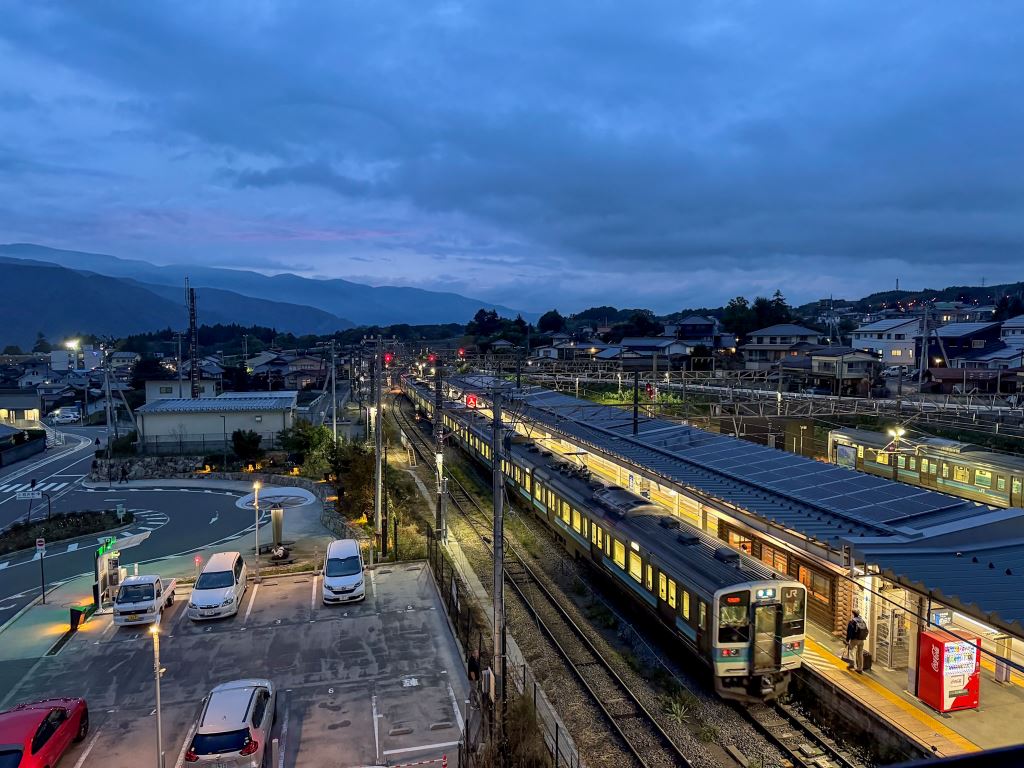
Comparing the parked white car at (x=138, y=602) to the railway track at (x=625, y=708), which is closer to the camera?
the railway track at (x=625, y=708)

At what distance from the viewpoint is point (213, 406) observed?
34.0 m

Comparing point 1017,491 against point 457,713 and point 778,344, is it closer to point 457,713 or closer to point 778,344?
point 457,713

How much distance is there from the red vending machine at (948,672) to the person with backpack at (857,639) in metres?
0.91

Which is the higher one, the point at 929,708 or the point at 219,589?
the point at 929,708

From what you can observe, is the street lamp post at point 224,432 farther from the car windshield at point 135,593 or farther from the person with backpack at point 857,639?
the person with backpack at point 857,639

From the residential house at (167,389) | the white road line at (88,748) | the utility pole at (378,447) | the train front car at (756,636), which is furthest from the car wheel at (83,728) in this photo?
the residential house at (167,389)

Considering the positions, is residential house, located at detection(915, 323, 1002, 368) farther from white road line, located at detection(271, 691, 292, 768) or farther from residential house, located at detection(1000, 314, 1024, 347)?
white road line, located at detection(271, 691, 292, 768)

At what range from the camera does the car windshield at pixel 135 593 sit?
45.1 ft

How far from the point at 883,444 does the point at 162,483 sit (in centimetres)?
2814

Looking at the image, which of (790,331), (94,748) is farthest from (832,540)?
(790,331)

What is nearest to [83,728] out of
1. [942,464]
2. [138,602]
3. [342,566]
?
[138,602]

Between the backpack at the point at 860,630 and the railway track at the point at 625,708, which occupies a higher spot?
the backpack at the point at 860,630

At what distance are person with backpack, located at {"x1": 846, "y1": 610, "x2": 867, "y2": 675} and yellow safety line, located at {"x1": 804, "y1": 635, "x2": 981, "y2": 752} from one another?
0.16 m

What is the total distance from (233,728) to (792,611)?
26.1 ft
